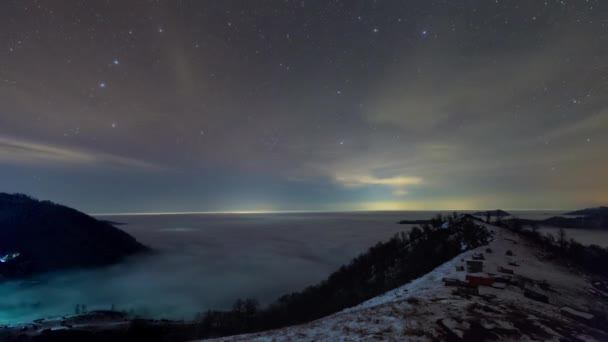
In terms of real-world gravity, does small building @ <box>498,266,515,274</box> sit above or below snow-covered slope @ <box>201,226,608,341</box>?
below

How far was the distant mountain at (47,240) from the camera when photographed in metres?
156

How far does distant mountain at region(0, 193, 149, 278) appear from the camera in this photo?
511 ft

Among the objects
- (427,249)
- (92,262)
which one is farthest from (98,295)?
(427,249)

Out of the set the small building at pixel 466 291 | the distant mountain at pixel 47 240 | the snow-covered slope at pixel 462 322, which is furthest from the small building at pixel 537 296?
the distant mountain at pixel 47 240

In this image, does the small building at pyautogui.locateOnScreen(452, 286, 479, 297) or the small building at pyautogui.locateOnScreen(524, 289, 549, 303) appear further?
the small building at pyautogui.locateOnScreen(524, 289, 549, 303)

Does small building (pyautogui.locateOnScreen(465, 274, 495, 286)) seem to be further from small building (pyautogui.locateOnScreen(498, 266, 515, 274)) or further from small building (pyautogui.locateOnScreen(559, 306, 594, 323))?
small building (pyautogui.locateOnScreen(498, 266, 515, 274))

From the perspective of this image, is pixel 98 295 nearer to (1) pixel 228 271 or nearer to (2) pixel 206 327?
(1) pixel 228 271

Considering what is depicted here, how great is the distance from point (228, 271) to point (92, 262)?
295 ft

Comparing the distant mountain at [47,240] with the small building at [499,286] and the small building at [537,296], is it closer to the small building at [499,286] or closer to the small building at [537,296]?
the small building at [499,286]

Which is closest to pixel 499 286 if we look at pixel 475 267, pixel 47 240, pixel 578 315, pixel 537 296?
pixel 537 296

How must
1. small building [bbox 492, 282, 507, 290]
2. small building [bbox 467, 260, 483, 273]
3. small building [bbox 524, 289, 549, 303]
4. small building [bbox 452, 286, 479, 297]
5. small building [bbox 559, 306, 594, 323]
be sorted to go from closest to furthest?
small building [bbox 559, 306, 594, 323] < small building [bbox 452, 286, 479, 297] < small building [bbox 524, 289, 549, 303] < small building [bbox 492, 282, 507, 290] < small building [bbox 467, 260, 483, 273]

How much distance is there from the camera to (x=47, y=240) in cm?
16825

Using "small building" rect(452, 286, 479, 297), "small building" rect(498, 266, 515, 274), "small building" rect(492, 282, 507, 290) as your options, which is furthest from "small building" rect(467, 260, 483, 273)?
"small building" rect(452, 286, 479, 297)

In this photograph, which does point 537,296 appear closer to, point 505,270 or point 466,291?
point 466,291
